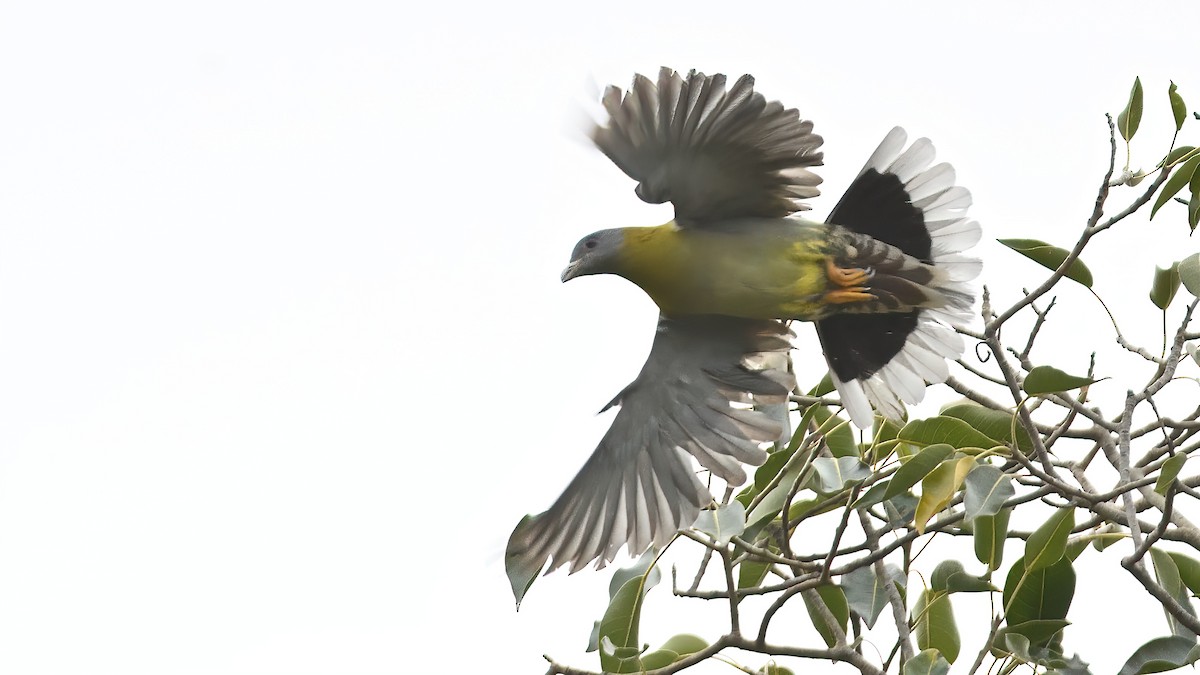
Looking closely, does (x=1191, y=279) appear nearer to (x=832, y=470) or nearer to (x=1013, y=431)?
(x=1013, y=431)

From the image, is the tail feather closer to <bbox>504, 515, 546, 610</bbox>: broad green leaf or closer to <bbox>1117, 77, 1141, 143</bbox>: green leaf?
<bbox>1117, 77, 1141, 143</bbox>: green leaf

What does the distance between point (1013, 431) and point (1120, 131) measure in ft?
2.41

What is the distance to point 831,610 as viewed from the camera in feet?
8.80

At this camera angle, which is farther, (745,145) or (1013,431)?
(745,145)

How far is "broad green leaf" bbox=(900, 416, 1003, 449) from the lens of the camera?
2475mm

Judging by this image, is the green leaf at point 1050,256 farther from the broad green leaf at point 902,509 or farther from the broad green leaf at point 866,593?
the broad green leaf at point 866,593

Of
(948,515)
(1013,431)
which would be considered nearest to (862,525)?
(948,515)

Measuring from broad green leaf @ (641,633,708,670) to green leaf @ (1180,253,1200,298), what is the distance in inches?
49.7

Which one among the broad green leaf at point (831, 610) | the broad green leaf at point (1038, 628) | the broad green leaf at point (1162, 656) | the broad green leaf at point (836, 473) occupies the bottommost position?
the broad green leaf at point (1162, 656)

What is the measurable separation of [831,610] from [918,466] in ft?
1.76

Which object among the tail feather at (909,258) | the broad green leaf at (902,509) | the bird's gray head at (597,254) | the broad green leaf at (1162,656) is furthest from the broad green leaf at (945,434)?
the bird's gray head at (597,254)

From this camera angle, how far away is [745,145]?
3.10 metres

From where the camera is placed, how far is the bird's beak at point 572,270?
3320mm

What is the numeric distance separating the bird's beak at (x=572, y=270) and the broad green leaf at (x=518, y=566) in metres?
0.70
